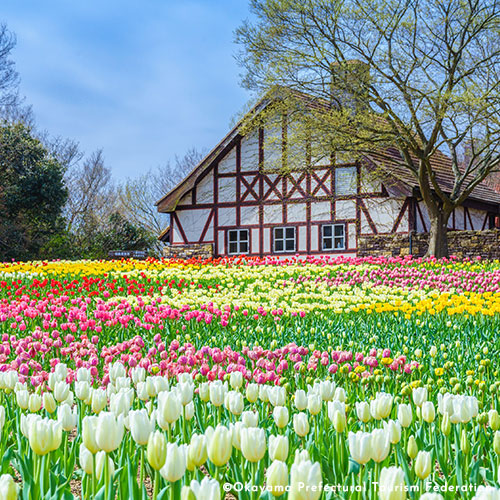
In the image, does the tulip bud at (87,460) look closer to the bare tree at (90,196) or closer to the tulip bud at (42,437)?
the tulip bud at (42,437)

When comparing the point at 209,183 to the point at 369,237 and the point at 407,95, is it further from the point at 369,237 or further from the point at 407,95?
the point at 407,95

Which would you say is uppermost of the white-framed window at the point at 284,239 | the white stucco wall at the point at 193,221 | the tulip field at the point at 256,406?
the white stucco wall at the point at 193,221

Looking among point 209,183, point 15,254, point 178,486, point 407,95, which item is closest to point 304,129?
point 407,95

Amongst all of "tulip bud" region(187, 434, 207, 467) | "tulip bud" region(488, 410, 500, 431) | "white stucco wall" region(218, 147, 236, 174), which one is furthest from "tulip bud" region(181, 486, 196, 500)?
"white stucco wall" region(218, 147, 236, 174)

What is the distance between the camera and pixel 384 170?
22.9 meters

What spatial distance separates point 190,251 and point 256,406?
78.1 ft

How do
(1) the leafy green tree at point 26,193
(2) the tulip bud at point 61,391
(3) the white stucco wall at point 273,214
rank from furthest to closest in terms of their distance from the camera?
(1) the leafy green tree at point 26,193 < (3) the white stucco wall at point 273,214 < (2) the tulip bud at point 61,391

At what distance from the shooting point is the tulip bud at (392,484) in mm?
1610

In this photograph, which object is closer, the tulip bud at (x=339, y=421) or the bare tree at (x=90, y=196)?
the tulip bud at (x=339, y=421)

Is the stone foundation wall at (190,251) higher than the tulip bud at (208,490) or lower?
higher

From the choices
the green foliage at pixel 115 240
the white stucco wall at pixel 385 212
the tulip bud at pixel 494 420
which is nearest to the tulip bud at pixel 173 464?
the tulip bud at pixel 494 420

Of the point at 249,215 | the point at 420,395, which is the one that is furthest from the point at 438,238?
the point at 420,395

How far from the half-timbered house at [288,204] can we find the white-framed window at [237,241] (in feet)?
0.14

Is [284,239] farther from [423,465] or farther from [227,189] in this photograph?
[423,465]
